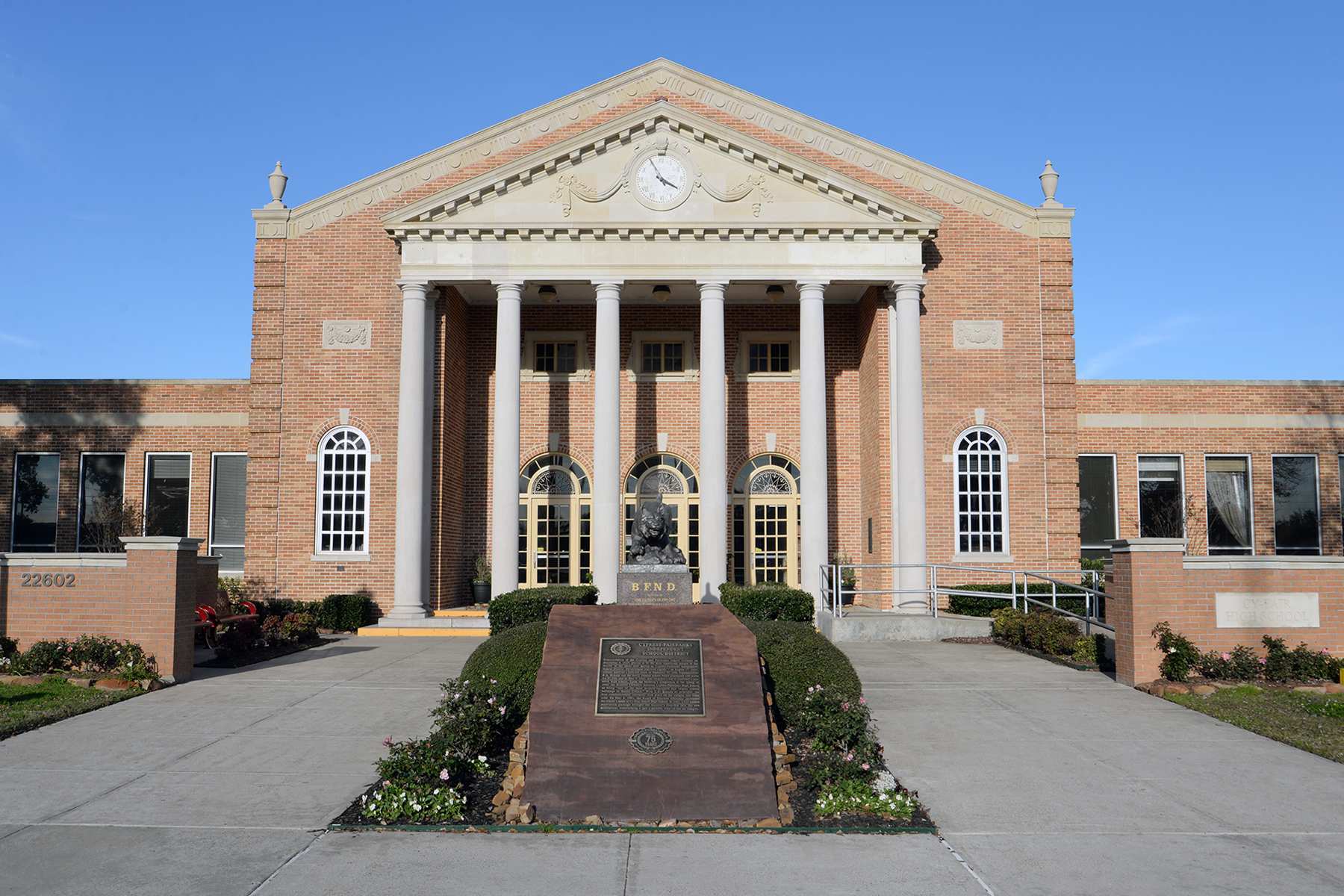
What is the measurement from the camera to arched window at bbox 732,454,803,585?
83.7ft

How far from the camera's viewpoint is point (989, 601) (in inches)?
857

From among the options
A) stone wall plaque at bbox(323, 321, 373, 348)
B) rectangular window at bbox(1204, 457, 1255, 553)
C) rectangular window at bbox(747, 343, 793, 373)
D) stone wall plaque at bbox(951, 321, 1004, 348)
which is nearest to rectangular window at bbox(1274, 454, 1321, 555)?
rectangular window at bbox(1204, 457, 1255, 553)

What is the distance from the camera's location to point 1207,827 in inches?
297

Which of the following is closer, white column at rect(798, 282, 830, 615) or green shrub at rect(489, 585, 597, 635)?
green shrub at rect(489, 585, 597, 635)

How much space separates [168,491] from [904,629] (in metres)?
18.2

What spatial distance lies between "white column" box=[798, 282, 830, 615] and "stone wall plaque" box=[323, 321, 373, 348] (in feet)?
31.5

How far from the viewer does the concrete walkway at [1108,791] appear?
6.63 metres

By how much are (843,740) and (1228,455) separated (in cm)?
2214

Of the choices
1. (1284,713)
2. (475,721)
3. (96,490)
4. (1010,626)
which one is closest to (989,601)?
(1010,626)

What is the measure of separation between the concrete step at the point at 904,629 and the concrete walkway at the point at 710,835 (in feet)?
22.7

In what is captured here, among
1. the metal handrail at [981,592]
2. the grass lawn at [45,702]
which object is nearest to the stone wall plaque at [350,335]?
the metal handrail at [981,592]

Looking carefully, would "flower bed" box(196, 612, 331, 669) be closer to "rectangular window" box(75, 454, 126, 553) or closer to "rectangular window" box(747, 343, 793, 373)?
"rectangular window" box(75, 454, 126, 553)

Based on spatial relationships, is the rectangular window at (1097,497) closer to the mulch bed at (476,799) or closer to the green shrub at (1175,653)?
the green shrub at (1175,653)

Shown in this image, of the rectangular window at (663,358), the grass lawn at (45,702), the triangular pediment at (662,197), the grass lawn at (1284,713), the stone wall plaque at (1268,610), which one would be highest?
the triangular pediment at (662,197)
